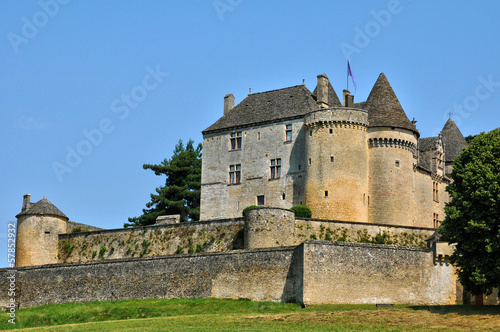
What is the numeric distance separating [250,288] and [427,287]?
9.40m

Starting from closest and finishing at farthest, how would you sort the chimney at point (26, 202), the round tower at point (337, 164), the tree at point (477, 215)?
1. the tree at point (477, 215)
2. the round tower at point (337, 164)
3. the chimney at point (26, 202)

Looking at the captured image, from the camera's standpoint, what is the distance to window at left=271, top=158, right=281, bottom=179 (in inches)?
2356

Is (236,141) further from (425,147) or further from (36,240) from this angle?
(36,240)

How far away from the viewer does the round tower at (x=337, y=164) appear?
182 feet

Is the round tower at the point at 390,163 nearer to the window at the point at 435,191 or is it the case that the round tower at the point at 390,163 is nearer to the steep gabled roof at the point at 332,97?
the steep gabled roof at the point at 332,97

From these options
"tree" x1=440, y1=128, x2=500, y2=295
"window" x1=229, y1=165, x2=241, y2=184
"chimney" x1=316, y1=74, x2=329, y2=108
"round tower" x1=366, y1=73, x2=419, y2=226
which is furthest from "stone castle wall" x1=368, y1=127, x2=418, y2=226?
"tree" x1=440, y1=128, x2=500, y2=295

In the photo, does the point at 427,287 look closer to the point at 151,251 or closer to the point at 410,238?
the point at 410,238

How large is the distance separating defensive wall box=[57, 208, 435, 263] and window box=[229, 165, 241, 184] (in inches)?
297

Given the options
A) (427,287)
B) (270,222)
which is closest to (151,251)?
(270,222)

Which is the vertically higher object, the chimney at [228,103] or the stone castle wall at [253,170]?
the chimney at [228,103]

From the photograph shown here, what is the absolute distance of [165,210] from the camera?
245 ft

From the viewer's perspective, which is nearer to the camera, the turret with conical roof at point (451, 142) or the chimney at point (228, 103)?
the chimney at point (228, 103)

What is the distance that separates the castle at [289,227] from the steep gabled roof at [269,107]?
0.13 m

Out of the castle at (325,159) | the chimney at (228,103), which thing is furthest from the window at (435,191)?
the chimney at (228,103)
